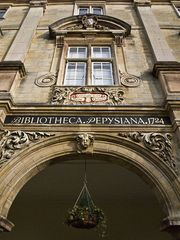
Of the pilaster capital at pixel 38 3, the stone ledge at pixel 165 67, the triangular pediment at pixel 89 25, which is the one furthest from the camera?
the pilaster capital at pixel 38 3

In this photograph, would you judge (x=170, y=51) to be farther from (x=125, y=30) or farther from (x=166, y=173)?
(x=166, y=173)

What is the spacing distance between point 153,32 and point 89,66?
3489 mm

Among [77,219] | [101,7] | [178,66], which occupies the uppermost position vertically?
[101,7]

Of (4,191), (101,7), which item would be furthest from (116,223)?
(101,7)

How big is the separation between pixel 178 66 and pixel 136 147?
12.0 ft

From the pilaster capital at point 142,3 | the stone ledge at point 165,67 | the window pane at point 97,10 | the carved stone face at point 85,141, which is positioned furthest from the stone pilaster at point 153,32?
the carved stone face at point 85,141

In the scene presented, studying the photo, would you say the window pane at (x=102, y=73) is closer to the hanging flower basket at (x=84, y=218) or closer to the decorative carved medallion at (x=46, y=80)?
the decorative carved medallion at (x=46, y=80)

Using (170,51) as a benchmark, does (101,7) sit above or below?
above

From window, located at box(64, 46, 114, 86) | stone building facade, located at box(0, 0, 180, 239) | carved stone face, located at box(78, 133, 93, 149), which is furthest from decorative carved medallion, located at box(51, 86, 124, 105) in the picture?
carved stone face, located at box(78, 133, 93, 149)

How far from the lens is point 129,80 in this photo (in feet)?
28.2

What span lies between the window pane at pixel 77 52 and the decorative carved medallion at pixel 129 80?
7.33 feet

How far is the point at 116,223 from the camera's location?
9359mm

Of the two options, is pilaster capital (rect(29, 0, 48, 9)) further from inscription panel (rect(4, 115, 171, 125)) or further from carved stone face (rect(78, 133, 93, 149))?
carved stone face (rect(78, 133, 93, 149))

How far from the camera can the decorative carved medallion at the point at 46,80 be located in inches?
332
